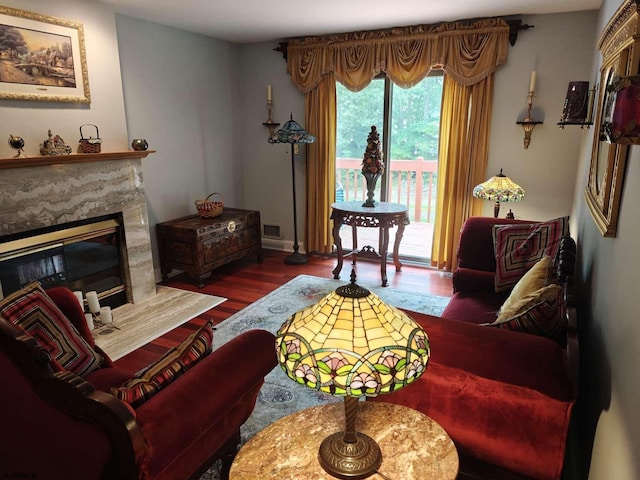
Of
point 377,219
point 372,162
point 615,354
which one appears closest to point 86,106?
point 372,162

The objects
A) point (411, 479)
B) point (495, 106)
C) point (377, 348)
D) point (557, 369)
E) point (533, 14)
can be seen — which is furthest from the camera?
point (495, 106)

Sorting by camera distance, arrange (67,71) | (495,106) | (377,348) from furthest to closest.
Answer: (495,106), (67,71), (377,348)

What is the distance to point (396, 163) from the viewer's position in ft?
15.6

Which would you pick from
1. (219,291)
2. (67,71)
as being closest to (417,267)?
(219,291)

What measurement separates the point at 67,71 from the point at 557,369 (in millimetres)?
3592

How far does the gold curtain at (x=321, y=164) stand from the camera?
4.70 meters

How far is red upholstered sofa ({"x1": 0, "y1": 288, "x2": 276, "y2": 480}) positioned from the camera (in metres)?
1.14

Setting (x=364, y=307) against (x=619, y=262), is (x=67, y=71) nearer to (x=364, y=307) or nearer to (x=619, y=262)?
(x=364, y=307)

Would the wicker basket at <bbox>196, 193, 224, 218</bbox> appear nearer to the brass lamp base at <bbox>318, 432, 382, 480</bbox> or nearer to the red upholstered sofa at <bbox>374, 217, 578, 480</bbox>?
the red upholstered sofa at <bbox>374, 217, 578, 480</bbox>

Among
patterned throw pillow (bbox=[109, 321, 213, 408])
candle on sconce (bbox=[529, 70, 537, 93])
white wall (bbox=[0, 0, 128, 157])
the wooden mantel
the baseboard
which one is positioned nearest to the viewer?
patterned throw pillow (bbox=[109, 321, 213, 408])

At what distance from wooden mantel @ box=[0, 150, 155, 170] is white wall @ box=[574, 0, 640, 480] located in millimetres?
3297

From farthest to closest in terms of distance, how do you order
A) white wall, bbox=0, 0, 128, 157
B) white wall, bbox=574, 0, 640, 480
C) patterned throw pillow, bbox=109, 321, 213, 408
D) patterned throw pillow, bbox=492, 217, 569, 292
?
white wall, bbox=0, 0, 128, 157, patterned throw pillow, bbox=492, 217, 569, 292, patterned throw pillow, bbox=109, 321, 213, 408, white wall, bbox=574, 0, 640, 480

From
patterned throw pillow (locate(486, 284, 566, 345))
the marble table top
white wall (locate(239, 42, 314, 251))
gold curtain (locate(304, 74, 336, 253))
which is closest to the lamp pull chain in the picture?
the marble table top

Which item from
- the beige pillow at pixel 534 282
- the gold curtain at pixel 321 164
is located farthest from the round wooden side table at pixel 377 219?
the beige pillow at pixel 534 282
